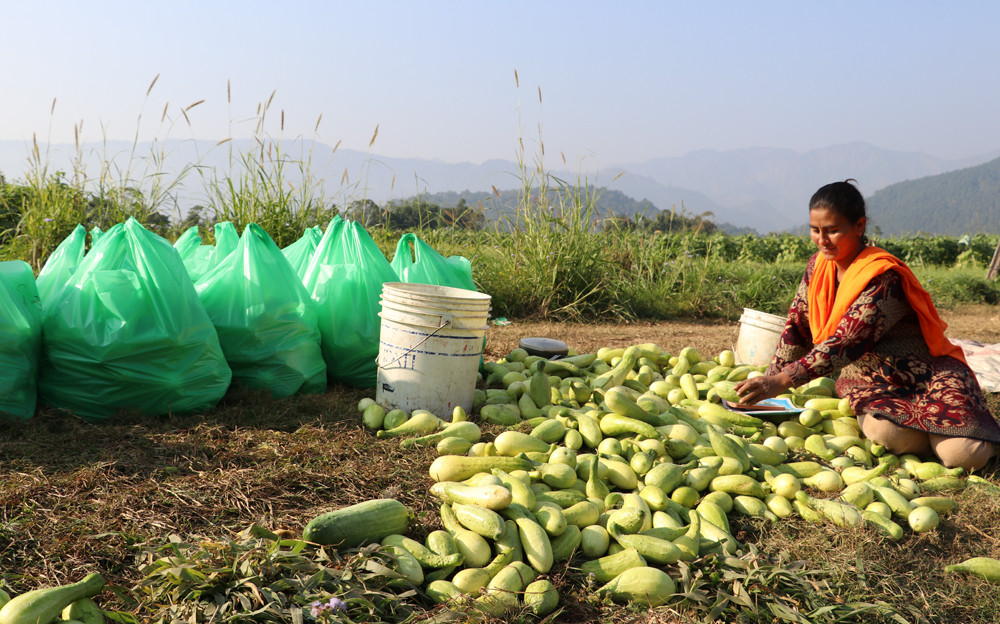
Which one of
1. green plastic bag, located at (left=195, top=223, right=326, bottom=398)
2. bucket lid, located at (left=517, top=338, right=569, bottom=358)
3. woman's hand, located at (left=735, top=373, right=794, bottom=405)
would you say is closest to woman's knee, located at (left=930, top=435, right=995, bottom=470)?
woman's hand, located at (left=735, top=373, right=794, bottom=405)

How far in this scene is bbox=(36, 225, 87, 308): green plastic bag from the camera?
3078 millimetres

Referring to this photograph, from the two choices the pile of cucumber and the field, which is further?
the pile of cucumber

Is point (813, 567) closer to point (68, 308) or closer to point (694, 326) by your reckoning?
point (68, 308)

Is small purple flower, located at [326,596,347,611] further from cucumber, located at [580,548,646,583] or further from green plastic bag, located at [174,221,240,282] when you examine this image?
green plastic bag, located at [174,221,240,282]

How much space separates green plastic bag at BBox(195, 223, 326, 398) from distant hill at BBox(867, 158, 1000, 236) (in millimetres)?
98538

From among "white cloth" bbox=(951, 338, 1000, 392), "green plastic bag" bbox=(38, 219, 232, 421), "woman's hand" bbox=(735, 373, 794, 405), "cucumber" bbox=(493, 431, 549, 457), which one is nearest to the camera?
"cucumber" bbox=(493, 431, 549, 457)

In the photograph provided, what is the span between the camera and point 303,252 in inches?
160

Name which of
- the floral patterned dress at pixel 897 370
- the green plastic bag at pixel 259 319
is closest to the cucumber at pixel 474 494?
the green plastic bag at pixel 259 319

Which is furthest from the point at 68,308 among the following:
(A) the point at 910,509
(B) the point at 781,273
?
(B) the point at 781,273

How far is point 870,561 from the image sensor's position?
2072mm

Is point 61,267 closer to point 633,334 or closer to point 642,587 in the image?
point 642,587

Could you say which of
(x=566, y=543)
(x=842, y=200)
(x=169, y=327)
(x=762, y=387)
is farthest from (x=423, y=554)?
(x=842, y=200)

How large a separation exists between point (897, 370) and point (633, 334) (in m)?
3.08

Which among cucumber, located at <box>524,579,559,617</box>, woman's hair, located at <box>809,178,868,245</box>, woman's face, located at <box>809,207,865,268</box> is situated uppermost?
woman's hair, located at <box>809,178,868,245</box>
